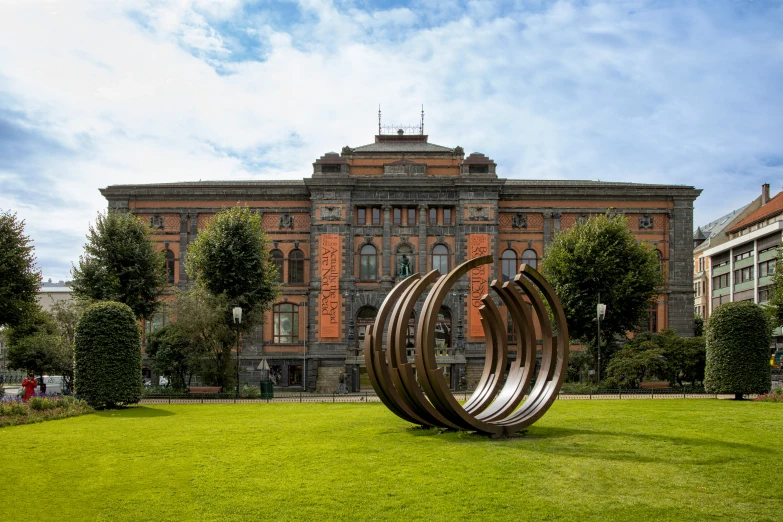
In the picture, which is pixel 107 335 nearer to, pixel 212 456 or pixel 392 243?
pixel 212 456

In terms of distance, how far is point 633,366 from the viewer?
40.5 metres

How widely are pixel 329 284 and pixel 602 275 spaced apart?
1980cm

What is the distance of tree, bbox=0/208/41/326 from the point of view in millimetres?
36656

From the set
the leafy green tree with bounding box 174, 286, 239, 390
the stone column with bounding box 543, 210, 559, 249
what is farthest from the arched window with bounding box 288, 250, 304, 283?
the stone column with bounding box 543, 210, 559, 249

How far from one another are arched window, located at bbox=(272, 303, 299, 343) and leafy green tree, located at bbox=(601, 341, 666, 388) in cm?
2373

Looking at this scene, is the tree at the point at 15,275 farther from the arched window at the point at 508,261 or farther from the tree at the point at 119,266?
the arched window at the point at 508,261

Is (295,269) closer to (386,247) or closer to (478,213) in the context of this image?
(386,247)

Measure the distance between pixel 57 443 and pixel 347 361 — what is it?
34812 mm

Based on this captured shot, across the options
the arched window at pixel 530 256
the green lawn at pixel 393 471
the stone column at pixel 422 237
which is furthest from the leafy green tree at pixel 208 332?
the arched window at pixel 530 256

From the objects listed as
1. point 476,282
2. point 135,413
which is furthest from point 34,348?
point 476,282

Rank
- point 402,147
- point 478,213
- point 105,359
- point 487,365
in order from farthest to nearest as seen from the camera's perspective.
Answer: point 402,147
point 478,213
point 105,359
point 487,365

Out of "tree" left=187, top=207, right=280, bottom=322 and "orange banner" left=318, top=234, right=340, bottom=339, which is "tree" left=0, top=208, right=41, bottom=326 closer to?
"tree" left=187, top=207, right=280, bottom=322

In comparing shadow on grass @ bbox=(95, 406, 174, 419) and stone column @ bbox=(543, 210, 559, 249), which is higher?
stone column @ bbox=(543, 210, 559, 249)

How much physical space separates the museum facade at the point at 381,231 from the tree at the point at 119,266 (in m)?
10.2
